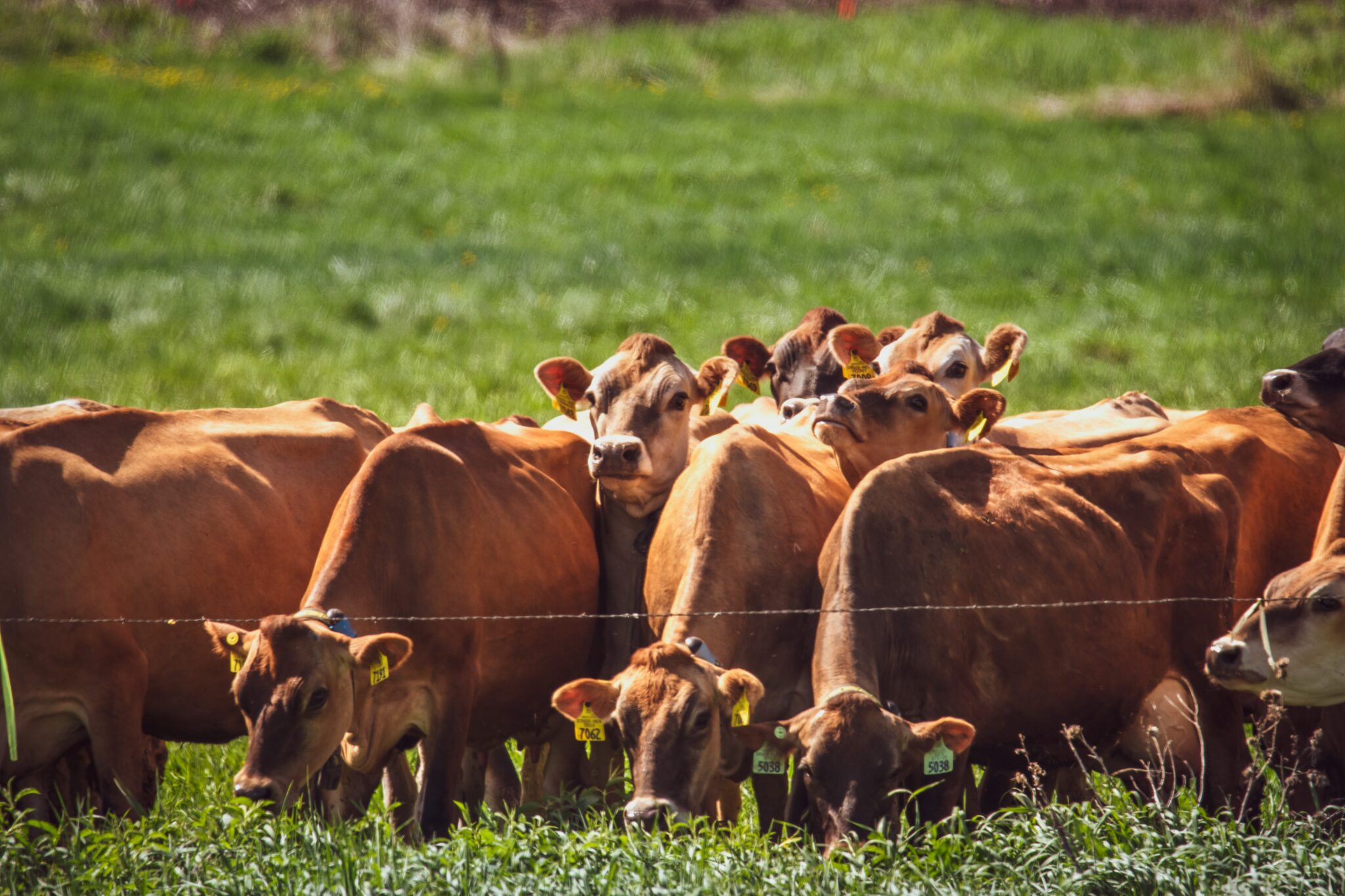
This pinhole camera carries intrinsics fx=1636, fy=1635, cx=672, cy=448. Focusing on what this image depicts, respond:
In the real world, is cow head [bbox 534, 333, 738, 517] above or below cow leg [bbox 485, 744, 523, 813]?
above

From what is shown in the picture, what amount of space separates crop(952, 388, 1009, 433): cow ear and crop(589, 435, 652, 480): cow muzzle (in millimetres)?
1579

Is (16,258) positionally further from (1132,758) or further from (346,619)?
(1132,758)

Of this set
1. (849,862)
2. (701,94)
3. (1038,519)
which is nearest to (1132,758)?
(1038,519)

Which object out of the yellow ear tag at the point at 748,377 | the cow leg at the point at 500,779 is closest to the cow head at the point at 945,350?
the yellow ear tag at the point at 748,377

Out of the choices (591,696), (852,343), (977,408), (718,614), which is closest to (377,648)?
(591,696)

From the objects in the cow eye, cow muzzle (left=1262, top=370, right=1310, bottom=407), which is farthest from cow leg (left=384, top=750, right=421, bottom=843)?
cow muzzle (left=1262, top=370, right=1310, bottom=407)

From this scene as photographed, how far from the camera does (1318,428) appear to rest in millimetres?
7438

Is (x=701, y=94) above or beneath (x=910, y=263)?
above

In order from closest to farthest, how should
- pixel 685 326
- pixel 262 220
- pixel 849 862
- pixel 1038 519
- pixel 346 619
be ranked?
1. pixel 849 862
2. pixel 346 619
3. pixel 1038 519
4. pixel 685 326
5. pixel 262 220

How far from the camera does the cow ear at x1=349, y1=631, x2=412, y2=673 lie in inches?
258

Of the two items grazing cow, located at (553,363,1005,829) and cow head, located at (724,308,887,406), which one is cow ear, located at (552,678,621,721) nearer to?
grazing cow, located at (553,363,1005,829)

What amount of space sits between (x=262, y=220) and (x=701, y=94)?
8.27m

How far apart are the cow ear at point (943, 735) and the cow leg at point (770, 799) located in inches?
29.8

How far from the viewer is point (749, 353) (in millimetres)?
10031
